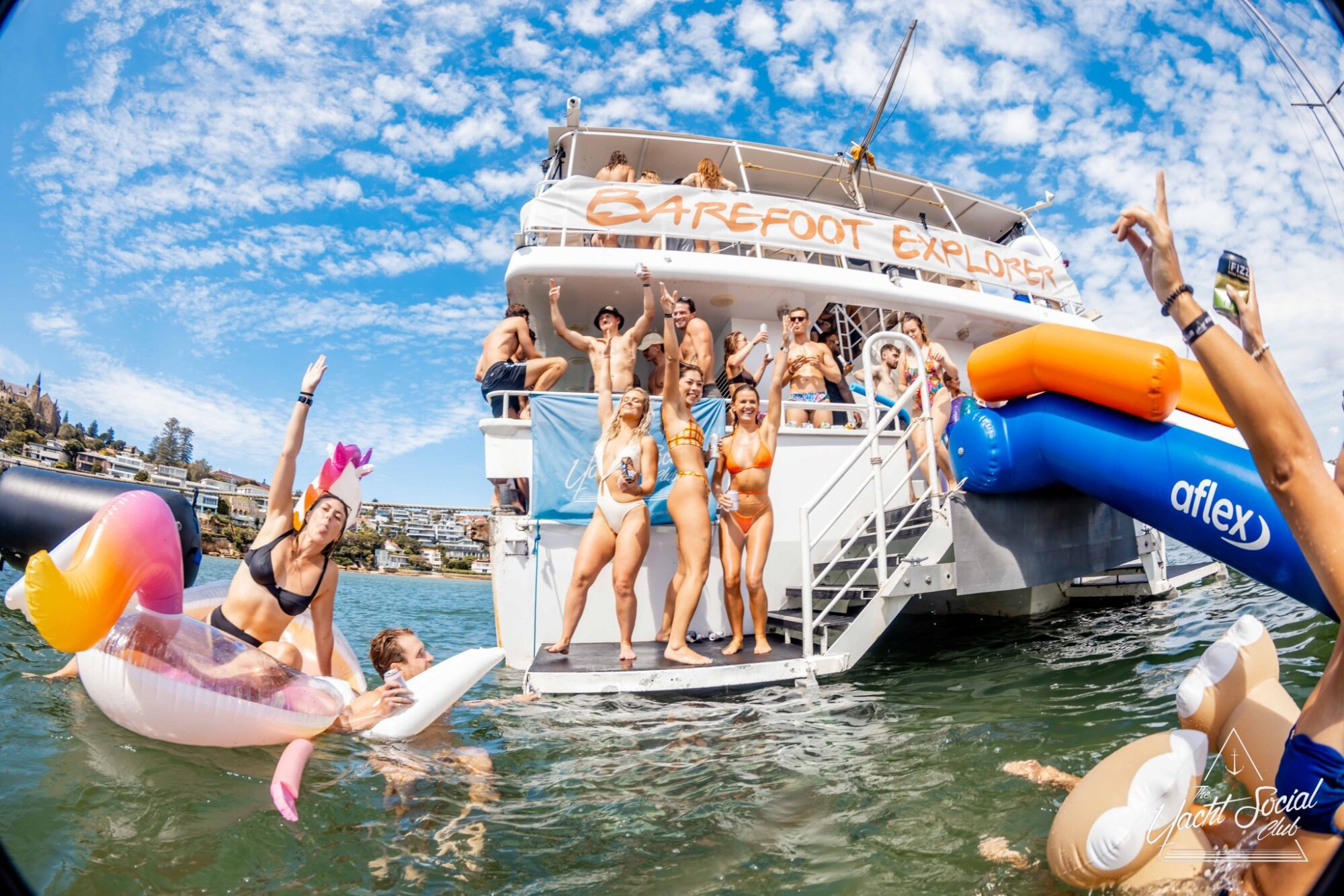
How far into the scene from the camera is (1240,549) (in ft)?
9.73

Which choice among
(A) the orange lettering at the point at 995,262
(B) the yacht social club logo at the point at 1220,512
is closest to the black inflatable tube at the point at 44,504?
(B) the yacht social club logo at the point at 1220,512

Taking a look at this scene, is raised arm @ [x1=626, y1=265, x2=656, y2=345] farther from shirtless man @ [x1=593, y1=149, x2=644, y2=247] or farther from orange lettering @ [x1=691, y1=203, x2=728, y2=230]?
orange lettering @ [x1=691, y1=203, x2=728, y2=230]

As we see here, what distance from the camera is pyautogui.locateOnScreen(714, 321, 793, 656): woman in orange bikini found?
4781mm

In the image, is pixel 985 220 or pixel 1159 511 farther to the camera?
pixel 985 220

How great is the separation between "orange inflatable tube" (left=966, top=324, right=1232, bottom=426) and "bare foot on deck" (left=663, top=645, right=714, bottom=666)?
265 cm

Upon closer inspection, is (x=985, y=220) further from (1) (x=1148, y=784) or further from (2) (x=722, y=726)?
(1) (x=1148, y=784)

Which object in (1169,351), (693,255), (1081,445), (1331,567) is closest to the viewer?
(1331,567)

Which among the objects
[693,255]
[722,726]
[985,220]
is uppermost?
[985,220]

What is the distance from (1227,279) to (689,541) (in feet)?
11.6

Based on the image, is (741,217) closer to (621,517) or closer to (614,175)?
(614,175)

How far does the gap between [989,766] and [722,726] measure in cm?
136

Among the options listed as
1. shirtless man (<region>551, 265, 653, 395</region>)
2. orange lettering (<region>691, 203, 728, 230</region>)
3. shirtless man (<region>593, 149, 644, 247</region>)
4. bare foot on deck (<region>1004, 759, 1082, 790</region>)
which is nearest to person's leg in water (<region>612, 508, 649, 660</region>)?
shirtless man (<region>551, 265, 653, 395</region>)

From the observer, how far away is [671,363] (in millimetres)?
4730

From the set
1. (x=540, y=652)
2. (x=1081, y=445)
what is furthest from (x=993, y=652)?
(x=540, y=652)
